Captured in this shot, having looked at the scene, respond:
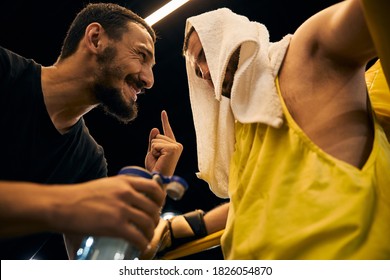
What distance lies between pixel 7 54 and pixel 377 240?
137 cm

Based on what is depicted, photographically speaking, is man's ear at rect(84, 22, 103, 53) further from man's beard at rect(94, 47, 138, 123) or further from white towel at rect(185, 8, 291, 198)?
white towel at rect(185, 8, 291, 198)

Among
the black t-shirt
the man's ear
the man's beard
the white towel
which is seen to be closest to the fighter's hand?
the white towel

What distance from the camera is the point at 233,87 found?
879 mm

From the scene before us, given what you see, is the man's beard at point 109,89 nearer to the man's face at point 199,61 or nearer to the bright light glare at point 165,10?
the man's face at point 199,61

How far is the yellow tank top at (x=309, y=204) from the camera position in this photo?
63 cm

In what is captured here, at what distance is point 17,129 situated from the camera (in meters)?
1.25

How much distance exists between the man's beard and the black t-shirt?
7.5 inches

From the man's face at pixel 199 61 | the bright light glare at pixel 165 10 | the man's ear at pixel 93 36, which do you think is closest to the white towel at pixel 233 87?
the man's face at pixel 199 61

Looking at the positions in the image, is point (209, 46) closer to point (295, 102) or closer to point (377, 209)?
point (295, 102)

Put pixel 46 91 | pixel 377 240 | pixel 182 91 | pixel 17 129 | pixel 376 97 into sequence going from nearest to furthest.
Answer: pixel 377 240 → pixel 376 97 → pixel 17 129 → pixel 46 91 → pixel 182 91

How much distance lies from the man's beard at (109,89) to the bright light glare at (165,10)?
1348 millimetres

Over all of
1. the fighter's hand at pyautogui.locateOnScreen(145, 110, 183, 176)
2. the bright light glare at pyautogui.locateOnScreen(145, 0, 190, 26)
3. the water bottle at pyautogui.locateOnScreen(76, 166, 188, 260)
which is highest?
the bright light glare at pyautogui.locateOnScreen(145, 0, 190, 26)

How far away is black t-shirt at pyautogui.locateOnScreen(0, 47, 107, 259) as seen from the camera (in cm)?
123

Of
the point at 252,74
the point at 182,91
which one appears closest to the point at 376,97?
the point at 252,74
